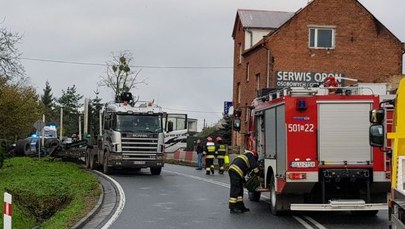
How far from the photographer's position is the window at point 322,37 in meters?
39.3

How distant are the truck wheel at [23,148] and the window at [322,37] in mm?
19816

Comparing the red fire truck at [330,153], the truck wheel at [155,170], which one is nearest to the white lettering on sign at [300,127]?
the red fire truck at [330,153]

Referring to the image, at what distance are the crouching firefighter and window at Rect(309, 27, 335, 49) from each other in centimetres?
2667

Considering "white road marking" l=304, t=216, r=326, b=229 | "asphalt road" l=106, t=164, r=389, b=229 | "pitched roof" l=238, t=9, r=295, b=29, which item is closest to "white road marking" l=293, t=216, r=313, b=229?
"asphalt road" l=106, t=164, r=389, b=229

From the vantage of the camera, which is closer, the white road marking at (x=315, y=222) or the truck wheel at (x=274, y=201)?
the white road marking at (x=315, y=222)

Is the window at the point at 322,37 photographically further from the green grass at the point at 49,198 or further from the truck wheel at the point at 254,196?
the truck wheel at the point at 254,196

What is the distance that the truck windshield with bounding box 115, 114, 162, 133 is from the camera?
25.0m

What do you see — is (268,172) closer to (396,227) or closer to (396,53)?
(396,227)

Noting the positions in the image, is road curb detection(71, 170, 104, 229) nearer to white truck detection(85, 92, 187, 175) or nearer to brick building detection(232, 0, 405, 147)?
white truck detection(85, 92, 187, 175)

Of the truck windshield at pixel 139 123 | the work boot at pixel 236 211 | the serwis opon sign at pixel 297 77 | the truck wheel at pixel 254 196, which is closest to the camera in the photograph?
the work boot at pixel 236 211

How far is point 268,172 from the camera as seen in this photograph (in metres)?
13.8

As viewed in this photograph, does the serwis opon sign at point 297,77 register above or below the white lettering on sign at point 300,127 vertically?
above

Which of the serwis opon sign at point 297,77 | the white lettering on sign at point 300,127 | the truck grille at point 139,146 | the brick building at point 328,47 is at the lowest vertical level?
the truck grille at point 139,146

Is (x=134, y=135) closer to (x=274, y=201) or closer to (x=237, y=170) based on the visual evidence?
Answer: (x=237, y=170)
